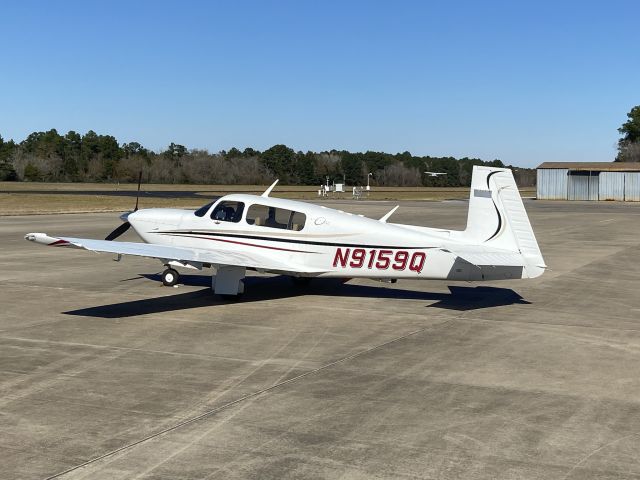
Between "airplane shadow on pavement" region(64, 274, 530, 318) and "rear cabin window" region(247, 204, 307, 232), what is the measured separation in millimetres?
1514

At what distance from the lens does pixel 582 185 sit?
81938 millimetres

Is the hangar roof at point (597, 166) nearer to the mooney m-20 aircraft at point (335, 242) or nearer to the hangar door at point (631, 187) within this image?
the hangar door at point (631, 187)

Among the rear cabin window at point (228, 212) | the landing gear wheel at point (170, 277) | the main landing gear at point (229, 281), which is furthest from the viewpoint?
the landing gear wheel at point (170, 277)

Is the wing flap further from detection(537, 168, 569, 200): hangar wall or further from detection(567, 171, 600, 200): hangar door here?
detection(567, 171, 600, 200): hangar door

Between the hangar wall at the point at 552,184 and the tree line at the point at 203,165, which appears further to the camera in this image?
the tree line at the point at 203,165

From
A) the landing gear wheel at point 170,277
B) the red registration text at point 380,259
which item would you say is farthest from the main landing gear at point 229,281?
the landing gear wheel at point 170,277

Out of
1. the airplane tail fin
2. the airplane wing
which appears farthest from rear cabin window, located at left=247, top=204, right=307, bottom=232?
the airplane tail fin

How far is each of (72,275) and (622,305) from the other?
12.3 m

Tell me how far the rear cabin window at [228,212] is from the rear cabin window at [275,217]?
0.24 m

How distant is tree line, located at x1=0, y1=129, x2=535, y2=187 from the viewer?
456 feet

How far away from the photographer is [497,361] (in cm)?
966

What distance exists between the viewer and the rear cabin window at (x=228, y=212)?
14.5 metres

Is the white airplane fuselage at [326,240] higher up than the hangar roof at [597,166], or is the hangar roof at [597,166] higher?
the hangar roof at [597,166]

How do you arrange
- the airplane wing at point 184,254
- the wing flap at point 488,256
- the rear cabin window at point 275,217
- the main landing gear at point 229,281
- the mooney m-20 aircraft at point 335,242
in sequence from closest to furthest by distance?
the airplane wing at point 184,254
the wing flap at point 488,256
the mooney m-20 aircraft at point 335,242
the main landing gear at point 229,281
the rear cabin window at point 275,217
